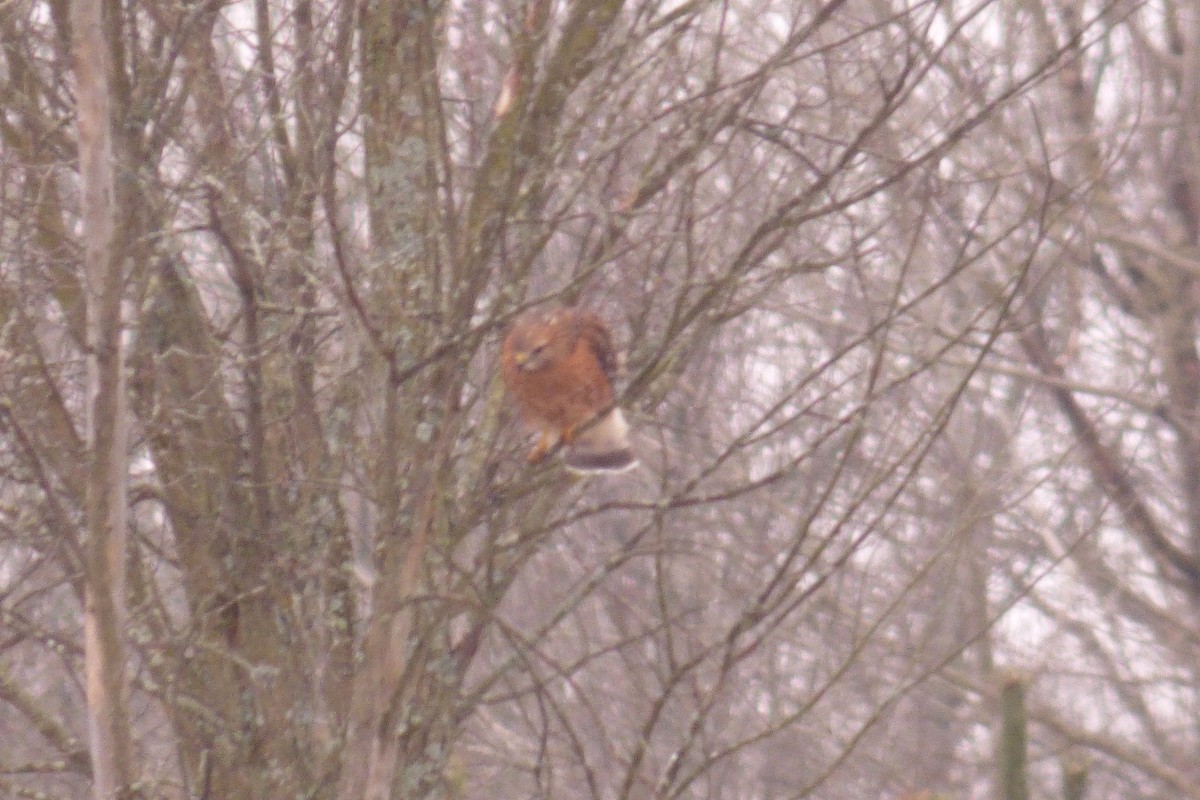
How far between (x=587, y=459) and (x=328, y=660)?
0.82m

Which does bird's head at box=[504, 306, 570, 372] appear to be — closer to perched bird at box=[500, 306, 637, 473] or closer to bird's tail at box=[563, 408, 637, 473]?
perched bird at box=[500, 306, 637, 473]

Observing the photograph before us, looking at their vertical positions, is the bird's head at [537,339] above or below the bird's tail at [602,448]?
above

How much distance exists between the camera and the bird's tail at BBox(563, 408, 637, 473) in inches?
177

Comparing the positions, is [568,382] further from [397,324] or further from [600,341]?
[397,324]

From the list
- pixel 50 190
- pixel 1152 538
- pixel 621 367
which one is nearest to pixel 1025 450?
pixel 1152 538

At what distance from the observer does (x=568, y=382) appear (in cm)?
454

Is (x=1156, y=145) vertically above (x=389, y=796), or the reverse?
(x=1156, y=145)

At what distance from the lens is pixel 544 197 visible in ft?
14.5

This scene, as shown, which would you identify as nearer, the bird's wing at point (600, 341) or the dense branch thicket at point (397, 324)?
the dense branch thicket at point (397, 324)

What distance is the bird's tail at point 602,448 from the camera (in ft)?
14.7

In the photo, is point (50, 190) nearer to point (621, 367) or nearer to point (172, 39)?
point (172, 39)

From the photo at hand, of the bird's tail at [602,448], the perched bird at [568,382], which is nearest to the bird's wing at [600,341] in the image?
the perched bird at [568,382]

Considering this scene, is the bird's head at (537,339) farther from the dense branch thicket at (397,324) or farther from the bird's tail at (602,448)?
the bird's tail at (602,448)

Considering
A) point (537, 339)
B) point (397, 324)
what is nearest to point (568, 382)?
point (537, 339)
